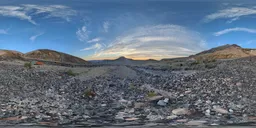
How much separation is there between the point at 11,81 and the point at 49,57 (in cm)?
1352

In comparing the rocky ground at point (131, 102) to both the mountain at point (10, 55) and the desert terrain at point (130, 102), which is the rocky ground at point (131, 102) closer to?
the desert terrain at point (130, 102)

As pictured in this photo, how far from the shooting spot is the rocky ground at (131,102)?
8692 millimetres

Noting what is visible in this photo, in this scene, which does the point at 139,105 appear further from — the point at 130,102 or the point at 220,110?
the point at 220,110

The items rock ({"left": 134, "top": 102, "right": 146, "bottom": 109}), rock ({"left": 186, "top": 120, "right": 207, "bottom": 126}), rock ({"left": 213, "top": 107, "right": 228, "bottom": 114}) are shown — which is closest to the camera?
rock ({"left": 186, "top": 120, "right": 207, "bottom": 126})

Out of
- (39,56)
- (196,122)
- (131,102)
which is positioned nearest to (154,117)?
(196,122)

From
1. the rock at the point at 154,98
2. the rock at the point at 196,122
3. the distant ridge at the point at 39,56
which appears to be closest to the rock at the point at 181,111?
the rock at the point at 196,122

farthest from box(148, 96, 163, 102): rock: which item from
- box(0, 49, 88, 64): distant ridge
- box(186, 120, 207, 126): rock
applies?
box(0, 49, 88, 64): distant ridge

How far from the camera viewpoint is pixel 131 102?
11.3 metres

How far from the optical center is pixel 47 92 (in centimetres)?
1264

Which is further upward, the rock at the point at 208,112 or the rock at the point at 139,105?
the rock at the point at 139,105

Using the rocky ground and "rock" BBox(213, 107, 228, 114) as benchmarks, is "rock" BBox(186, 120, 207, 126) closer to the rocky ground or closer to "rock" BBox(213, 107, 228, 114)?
the rocky ground

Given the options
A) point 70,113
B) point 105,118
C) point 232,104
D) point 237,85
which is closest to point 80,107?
point 70,113

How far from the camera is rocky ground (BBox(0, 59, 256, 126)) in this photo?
869 cm

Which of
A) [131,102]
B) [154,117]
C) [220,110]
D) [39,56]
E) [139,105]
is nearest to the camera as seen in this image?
[154,117]
